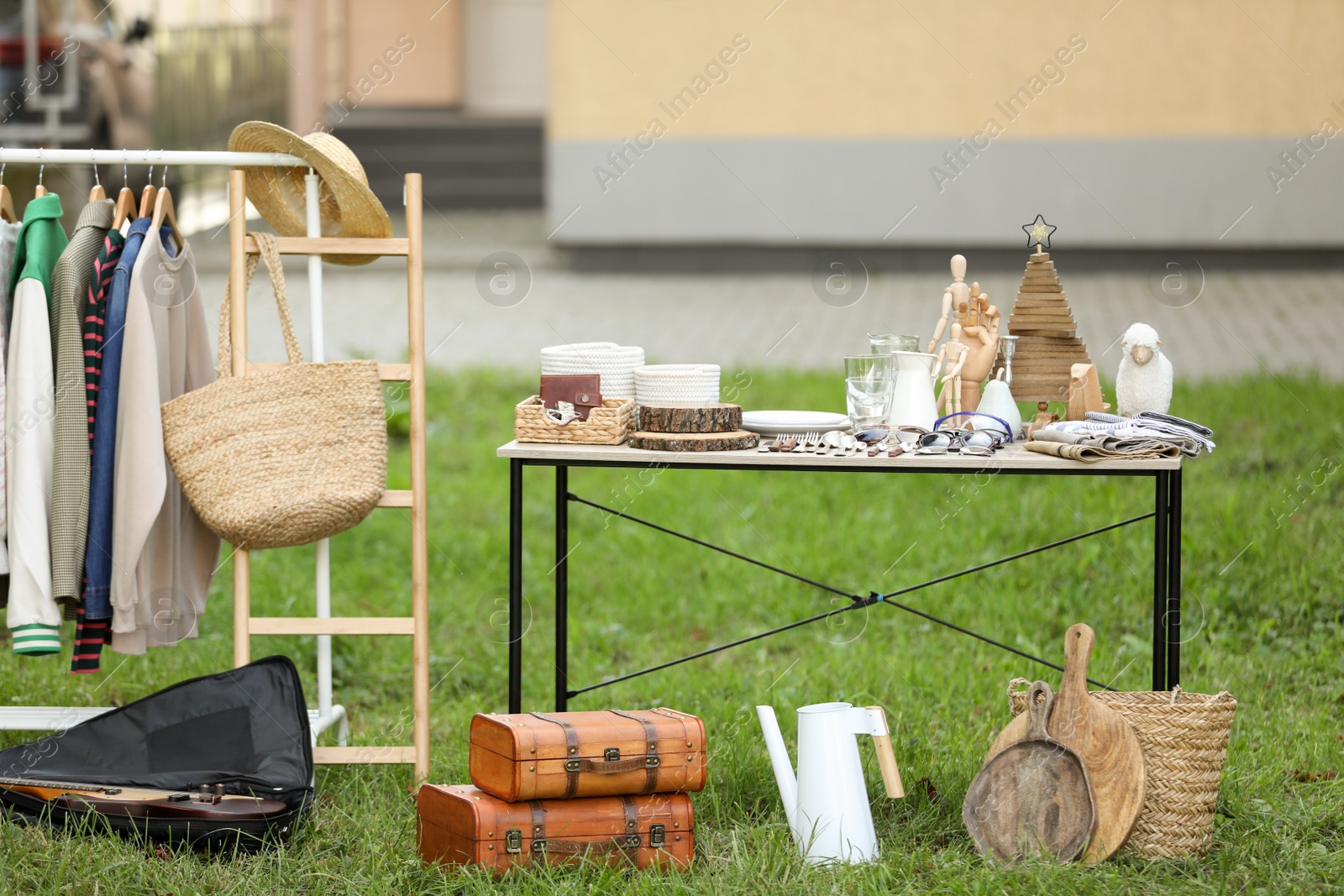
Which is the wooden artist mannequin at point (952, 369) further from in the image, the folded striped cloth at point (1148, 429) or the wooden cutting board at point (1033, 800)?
the wooden cutting board at point (1033, 800)

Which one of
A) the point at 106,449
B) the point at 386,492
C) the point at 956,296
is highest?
the point at 956,296

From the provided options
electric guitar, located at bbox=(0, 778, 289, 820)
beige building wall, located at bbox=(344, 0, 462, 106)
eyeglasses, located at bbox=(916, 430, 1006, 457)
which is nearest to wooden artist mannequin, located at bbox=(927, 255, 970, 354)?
eyeglasses, located at bbox=(916, 430, 1006, 457)

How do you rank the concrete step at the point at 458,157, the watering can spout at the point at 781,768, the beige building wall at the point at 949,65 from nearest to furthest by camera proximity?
1. the watering can spout at the point at 781,768
2. the beige building wall at the point at 949,65
3. the concrete step at the point at 458,157

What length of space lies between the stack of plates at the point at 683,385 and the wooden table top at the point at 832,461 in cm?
17

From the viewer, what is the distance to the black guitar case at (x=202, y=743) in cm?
305

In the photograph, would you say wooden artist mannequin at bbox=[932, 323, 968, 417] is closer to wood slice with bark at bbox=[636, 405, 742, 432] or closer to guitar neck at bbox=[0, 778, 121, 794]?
wood slice with bark at bbox=[636, 405, 742, 432]

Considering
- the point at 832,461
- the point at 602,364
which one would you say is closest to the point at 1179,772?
the point at 832,461

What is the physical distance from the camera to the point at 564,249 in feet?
33.4

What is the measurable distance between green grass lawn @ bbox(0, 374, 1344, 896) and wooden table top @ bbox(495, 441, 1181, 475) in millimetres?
828

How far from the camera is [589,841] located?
277 centimetres

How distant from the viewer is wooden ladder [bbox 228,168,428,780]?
10.4ft

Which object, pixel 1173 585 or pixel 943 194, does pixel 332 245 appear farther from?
pixel 943 194

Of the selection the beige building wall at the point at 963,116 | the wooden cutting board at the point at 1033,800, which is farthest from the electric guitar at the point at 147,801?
the beige building wall at the point at 963,116

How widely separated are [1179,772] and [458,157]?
10598mm
